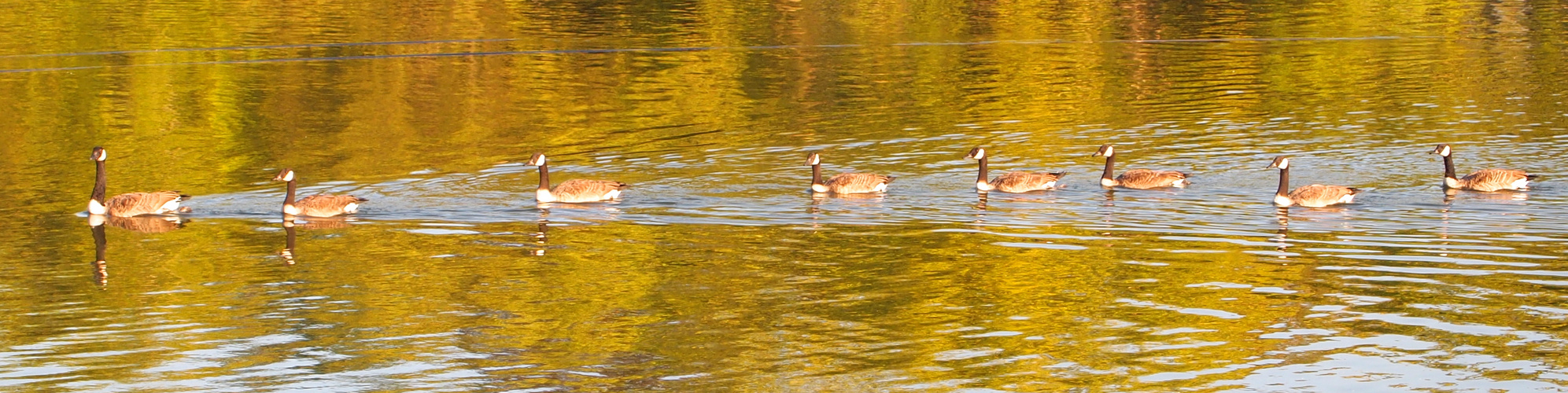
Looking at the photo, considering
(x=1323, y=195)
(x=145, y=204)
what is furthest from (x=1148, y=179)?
(x=145, y=204)

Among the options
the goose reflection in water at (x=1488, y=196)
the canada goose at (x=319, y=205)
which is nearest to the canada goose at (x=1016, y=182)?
the goose reflection in water at (x=1488, y=196)

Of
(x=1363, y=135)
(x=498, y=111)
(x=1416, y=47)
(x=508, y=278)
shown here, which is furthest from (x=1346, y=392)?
(x=1416, y=47)

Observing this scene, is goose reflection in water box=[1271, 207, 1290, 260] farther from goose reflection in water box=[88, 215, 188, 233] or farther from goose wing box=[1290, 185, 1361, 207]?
goose reflection in water box=[88, 215, 188, 233]

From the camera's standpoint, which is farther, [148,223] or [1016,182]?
[1016,182]

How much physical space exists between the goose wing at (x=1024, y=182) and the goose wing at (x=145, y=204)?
1071 cm

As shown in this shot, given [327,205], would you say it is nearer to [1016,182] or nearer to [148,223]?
[148,223]

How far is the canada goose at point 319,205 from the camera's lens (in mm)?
23766

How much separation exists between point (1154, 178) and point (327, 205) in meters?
10.8

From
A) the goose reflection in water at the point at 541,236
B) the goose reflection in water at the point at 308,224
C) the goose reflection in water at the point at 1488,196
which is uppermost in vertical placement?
the goose reflection in water at the point at 308,224

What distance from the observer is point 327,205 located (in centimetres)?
2377

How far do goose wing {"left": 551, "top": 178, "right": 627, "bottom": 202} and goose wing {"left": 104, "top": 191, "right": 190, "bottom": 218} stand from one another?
4.89 m

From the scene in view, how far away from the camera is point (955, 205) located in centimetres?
2416

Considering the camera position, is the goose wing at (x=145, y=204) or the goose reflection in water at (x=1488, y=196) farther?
the goose wing at (x=145, y=204)

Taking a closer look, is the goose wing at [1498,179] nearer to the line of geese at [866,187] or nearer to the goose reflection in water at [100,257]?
the line of geese at [866,187]
